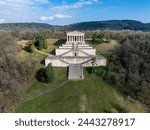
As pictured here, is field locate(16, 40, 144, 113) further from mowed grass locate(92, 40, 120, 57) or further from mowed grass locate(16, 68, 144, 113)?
mowed grass locate(92, 40, 120, 57)

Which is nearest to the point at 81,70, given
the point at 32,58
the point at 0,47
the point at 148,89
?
the point at 32,58

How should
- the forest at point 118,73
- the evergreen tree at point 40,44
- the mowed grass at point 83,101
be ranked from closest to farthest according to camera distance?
the mowed grass at point 83,101 → the forest at point 118,73 → the evergreen tree at point 40,44

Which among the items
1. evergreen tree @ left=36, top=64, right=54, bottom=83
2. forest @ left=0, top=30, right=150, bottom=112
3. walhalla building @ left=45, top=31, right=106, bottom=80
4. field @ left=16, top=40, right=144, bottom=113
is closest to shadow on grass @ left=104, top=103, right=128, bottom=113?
field @ left=16, top=40, right=144, bottom=113

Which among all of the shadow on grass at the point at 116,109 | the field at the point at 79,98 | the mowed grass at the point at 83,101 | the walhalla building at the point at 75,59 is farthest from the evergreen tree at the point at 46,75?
the shadow on grass at the point at 116,109

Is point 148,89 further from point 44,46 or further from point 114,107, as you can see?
point 44,46

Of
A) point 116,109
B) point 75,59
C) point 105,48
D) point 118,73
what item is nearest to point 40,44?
point 75,59

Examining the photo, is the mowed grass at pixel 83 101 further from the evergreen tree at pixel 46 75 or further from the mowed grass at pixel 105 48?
the mowed grass at pixel 105 48
